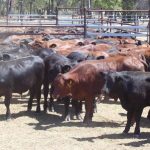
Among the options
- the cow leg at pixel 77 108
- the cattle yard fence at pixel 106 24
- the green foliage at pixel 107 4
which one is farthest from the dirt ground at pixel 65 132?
the green foliage at pixel 107 4

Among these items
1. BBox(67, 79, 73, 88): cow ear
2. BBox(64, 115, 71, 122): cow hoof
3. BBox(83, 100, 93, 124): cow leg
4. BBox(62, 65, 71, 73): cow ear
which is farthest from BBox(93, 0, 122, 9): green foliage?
BBox(67, 79, 73, 88): cow ear

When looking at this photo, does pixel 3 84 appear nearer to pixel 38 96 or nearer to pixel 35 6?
pixel 38 96

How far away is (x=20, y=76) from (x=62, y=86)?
1181mm

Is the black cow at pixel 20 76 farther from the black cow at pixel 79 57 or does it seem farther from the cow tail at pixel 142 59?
the cow tail at pixel 142 59

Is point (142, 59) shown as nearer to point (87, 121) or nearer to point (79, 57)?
point (79, 57)

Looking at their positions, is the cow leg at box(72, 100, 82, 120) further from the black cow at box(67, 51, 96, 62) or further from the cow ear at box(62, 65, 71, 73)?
the black cow at box(67, 51, 96, 62)

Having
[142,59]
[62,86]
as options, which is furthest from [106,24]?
[62,86]

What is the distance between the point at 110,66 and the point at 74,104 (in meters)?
1.14

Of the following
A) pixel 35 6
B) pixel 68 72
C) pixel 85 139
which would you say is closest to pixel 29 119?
pixel 68 72

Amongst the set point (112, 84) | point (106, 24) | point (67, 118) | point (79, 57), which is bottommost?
point (67, 118)

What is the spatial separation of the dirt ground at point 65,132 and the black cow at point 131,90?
43 centimetres

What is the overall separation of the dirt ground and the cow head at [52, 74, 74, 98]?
655 mm

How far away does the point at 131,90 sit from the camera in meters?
7.35

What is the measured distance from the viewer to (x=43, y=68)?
369 inches
